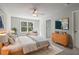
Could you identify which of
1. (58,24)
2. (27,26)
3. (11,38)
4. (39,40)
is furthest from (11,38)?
(58,24)

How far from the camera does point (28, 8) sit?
76.2 inches

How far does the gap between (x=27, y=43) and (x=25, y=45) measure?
0.17 feet

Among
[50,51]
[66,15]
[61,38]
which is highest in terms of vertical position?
[66,15]

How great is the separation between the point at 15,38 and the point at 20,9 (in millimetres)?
524

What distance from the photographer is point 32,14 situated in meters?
1.97

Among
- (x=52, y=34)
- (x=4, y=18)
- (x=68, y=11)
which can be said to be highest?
(x=68, y=11)

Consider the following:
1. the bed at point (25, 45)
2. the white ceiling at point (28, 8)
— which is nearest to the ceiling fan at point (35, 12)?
the white ceiling at point (28, 8)

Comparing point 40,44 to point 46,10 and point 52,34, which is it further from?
point 46,10

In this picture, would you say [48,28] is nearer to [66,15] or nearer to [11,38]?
[66,15]

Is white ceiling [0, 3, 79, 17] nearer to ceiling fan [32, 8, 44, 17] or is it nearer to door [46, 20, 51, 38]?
ceiling fan [32, 8, 44, 17]

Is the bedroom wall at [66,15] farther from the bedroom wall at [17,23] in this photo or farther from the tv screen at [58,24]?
the bedroom wall at [17,23]

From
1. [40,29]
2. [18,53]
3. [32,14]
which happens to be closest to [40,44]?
[40,29]

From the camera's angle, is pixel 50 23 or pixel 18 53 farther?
pixel 50 23

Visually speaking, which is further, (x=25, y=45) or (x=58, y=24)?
(x=58, y=24)
